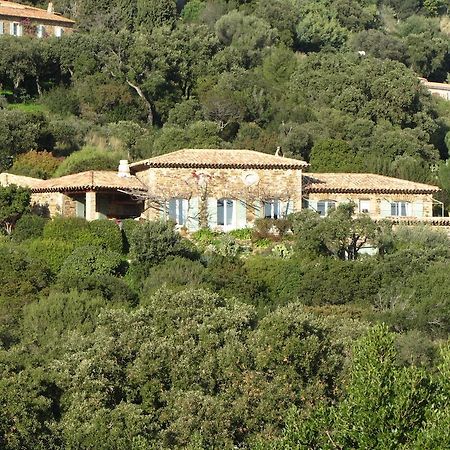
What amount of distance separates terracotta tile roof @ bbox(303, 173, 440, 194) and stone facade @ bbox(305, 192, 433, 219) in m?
0.17

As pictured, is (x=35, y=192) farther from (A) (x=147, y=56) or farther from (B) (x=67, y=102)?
(A) (x=147, y=56)

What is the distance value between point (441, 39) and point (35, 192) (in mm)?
50989

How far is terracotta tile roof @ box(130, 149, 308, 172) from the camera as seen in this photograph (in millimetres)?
41031

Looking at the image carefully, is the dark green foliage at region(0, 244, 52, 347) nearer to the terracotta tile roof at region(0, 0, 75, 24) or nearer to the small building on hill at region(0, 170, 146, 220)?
the small building on hill at region(0, 170, 146, 220)

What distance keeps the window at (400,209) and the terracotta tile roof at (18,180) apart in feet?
39.5

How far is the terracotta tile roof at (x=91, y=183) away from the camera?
1602 inches

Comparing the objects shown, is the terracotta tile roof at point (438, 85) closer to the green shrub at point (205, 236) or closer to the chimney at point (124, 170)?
the chimney at point (124, 170)

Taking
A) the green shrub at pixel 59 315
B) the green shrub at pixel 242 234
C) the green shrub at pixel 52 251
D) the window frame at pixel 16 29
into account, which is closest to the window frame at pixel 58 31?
the window frame at pixel 16 29

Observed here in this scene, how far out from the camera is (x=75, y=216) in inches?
1623

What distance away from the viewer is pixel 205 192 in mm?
40969

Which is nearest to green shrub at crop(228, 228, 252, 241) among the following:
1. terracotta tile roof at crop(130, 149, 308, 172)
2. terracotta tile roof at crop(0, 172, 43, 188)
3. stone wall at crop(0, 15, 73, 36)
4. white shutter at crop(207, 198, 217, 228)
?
white shutter at crop(207, 198, 217, 228)

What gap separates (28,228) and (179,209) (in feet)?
16.1

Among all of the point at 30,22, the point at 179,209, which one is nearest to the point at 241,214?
the point at 179,209

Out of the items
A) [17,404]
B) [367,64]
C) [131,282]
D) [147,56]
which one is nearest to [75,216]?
[131,282]
